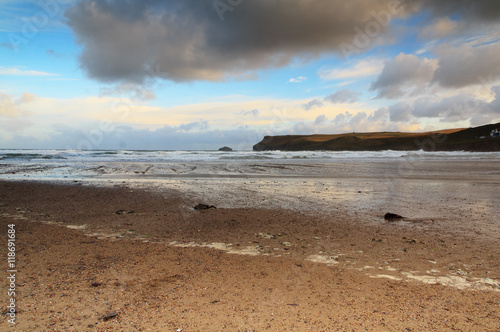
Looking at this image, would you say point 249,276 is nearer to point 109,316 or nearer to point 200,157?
point 109,316

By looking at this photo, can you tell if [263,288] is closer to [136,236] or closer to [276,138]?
[136,236]

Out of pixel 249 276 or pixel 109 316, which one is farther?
pixel 249 276

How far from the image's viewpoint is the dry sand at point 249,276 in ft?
8.54

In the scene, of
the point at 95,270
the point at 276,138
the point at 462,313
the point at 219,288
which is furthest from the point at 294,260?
the point at 276,138

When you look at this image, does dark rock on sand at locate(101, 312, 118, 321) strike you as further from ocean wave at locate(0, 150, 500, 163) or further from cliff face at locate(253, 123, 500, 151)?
cliff face at locate(253, 123, 500, 151)

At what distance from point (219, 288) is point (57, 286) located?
1.81 metres

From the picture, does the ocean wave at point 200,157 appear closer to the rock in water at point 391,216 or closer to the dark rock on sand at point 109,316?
the rock in water at point 391,216

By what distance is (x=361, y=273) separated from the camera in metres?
3.60

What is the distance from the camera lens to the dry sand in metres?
2.60

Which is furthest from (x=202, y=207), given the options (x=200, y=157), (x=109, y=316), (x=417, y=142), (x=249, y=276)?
(x=417, y=142)

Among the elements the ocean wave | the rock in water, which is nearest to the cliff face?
the ocean wave

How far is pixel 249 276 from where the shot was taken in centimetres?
353

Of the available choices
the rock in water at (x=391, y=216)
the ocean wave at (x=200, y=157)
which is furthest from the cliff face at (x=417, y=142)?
the rock in water at (x=391, y=216)

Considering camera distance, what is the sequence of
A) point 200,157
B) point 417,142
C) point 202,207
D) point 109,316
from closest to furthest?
point 109,316
point 202,207
point 200,157
point 417,142
